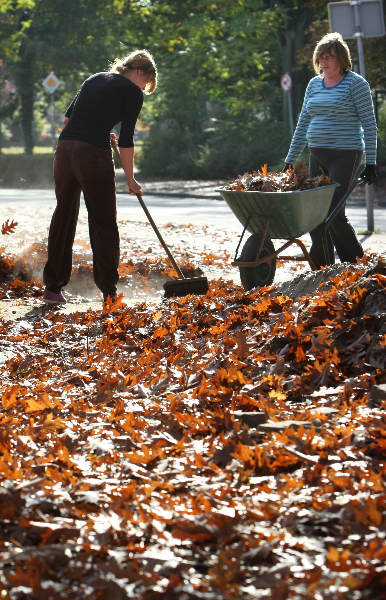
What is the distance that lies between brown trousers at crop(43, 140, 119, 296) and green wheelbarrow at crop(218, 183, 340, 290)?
0.88 metres

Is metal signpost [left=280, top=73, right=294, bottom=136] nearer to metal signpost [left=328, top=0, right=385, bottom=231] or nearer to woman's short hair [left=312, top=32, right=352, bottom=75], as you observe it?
metal signpost [left=328, top=0, right=385, bottom=231]

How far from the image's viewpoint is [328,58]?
7441 mm

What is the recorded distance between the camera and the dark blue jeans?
757 centimetres

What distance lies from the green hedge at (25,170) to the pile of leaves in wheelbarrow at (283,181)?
73.9ft

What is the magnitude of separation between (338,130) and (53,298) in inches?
102

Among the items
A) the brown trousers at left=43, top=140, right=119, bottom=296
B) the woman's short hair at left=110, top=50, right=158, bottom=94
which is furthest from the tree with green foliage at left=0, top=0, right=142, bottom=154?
the woman's short hair at left=110, top=50, right=158, bottom=94

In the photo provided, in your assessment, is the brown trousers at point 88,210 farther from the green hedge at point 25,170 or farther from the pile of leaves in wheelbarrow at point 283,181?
the green hedge at point 25,170

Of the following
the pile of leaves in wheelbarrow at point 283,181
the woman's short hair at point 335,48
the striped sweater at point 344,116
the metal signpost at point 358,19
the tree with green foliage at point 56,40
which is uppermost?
the tree with green foliage at point 56,40

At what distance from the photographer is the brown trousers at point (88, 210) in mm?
7074

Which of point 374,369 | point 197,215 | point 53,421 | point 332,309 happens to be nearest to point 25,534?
point 53,421

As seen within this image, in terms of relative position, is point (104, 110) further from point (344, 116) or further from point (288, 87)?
point (288, 87)

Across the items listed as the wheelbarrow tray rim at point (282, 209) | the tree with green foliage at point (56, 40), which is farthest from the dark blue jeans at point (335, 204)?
the tree with green foliage at point (56, 40)

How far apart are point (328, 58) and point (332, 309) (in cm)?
311

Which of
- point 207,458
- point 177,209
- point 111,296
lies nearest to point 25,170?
point 177,209
